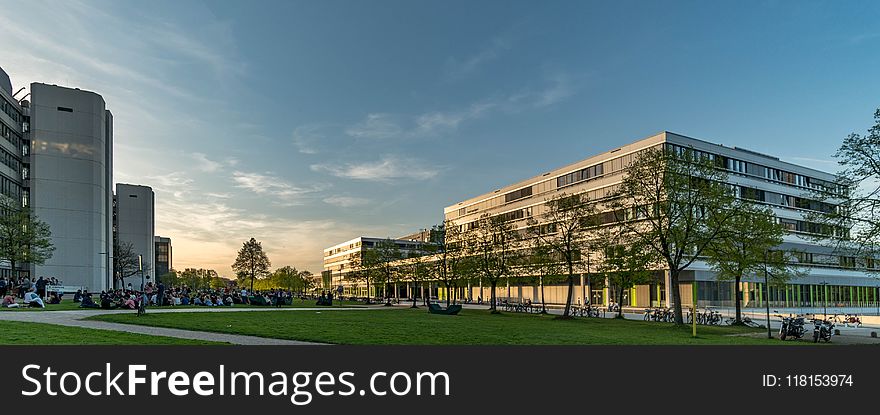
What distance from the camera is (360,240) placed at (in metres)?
178

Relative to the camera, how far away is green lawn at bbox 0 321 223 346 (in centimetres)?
1716

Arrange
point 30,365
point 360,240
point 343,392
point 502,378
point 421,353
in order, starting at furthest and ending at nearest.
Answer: point 360,240 → point 421,353 → point 502,378 → point 30,365 → point 343,392

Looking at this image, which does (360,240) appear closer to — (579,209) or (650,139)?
(650,139)

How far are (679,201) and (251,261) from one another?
310 feet

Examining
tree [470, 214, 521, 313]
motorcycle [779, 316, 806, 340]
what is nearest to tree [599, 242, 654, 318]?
tree [470, 214, 521, 313]

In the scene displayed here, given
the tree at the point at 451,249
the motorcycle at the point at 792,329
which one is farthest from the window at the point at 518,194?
the motorcycle at the point at 792,329

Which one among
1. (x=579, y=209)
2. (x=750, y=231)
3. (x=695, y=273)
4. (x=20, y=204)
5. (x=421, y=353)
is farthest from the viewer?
(x=20, y=204)

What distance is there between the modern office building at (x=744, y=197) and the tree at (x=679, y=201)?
32.8 m

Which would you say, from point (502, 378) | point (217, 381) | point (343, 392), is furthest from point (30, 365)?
point (502, 378)

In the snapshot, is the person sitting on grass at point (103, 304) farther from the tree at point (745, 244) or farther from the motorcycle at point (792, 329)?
the motorcycle at point (792, 329)

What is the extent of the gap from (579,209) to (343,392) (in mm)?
37771

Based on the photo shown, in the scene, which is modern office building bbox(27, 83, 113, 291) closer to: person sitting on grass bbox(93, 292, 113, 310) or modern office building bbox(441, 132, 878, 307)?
modern office building bbox(441, 132, 878, 307)

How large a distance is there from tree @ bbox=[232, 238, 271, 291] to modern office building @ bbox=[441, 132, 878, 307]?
4676cm

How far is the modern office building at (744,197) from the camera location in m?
76.1
